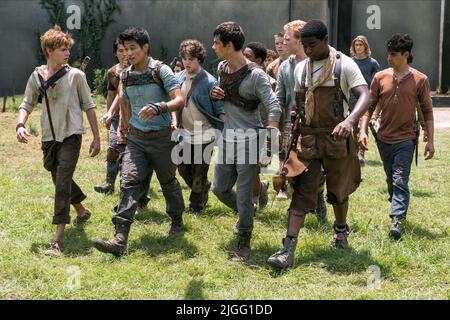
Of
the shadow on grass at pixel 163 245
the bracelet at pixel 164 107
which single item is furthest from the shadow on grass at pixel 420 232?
the bracelet at pixel 164 107

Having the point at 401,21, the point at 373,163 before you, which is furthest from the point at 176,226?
the point at 401,21

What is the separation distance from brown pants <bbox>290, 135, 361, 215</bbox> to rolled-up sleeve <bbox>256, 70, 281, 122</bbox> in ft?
1.19

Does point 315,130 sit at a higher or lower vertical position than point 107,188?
higher

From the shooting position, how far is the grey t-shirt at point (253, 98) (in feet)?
16.7

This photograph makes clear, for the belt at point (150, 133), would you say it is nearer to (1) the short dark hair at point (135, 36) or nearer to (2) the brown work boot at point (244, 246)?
(1) the short dark hair at point (135, 36)

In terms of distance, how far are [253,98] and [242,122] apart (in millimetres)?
212

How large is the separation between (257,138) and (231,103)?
35 centimetres

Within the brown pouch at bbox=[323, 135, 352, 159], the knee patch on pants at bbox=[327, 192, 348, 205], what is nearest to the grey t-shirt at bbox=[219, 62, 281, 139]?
the brown pouch at bbox=[323, 135, 352, 159]

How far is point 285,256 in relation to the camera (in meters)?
4.91

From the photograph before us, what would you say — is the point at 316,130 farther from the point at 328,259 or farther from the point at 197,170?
the point at 197,170

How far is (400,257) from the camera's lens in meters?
5.08

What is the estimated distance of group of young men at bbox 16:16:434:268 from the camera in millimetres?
5008
